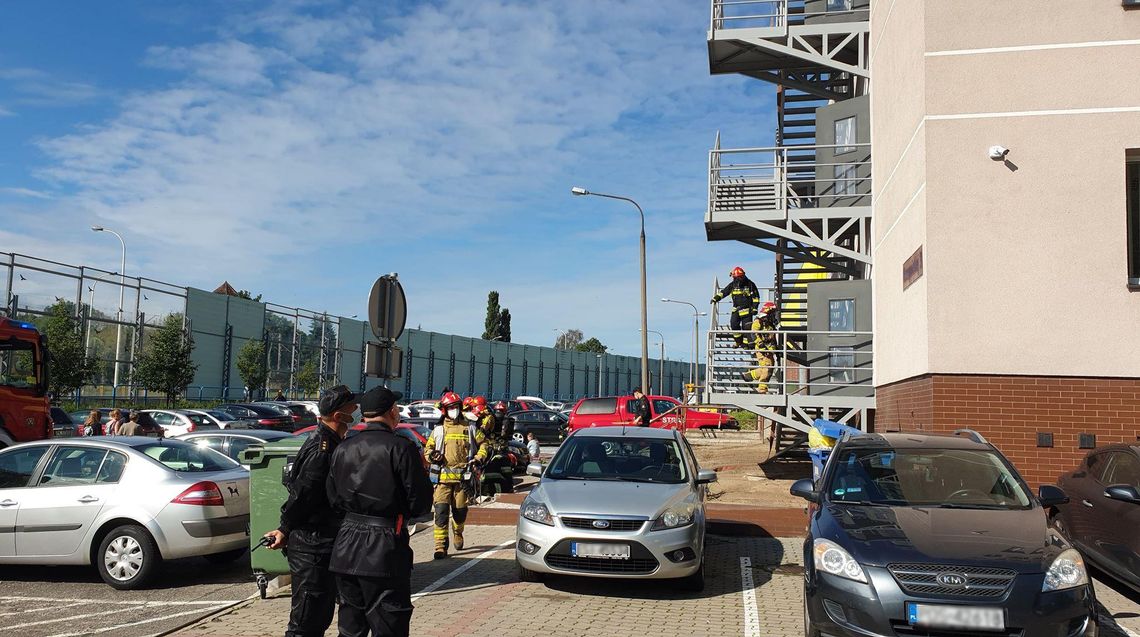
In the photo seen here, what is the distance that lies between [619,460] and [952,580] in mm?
4150

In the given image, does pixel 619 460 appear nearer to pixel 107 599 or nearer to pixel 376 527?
pixel 376 527

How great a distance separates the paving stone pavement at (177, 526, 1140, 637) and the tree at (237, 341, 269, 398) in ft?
121

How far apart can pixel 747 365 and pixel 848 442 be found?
919cm

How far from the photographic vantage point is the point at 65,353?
31.0m

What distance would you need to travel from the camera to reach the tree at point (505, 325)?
10412 centimetres

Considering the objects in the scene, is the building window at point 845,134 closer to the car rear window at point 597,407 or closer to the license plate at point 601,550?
the car rear window at point 597,407

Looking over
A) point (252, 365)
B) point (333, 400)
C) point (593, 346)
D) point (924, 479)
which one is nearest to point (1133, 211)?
point (924, 479)

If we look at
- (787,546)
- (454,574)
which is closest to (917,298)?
(787,546)

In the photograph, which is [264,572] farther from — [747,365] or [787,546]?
[747,365]

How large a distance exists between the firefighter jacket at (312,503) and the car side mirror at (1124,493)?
6233 mm

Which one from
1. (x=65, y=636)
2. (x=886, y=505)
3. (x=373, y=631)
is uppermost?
(x=886, y=505)

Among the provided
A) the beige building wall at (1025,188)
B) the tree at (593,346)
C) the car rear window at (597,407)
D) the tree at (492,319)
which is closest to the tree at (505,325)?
the tree at (492,319)

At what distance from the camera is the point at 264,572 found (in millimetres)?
7785

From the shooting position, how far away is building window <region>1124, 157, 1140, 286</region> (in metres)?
12.1
